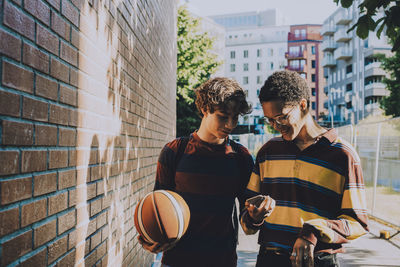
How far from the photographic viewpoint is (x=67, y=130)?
83.7 inches

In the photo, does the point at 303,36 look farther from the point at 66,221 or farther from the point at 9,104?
the point at 9,104

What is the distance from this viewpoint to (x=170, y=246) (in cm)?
256

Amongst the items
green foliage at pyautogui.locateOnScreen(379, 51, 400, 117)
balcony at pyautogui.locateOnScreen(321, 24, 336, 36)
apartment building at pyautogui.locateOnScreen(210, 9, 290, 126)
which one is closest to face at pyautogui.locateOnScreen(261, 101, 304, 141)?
green foliage at pyautogui.locateOnScreen(379, 51, 400, 117)

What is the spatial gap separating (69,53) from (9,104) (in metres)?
0.71

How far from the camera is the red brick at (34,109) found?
5.37ft

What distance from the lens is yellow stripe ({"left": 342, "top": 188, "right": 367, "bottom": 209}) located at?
2.37 m

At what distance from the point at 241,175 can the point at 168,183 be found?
0.54 m

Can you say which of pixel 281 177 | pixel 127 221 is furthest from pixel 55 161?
pixel 127 221

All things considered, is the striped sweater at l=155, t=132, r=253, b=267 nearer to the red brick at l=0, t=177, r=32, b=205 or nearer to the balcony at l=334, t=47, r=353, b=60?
the red brick at l=0, t=177, r=32, b=205

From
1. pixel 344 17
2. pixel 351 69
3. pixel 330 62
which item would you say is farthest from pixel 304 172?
pixel 330 62

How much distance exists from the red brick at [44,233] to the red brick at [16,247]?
0.06 meters

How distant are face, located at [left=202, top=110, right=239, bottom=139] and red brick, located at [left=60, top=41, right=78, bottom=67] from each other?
43.4 inches

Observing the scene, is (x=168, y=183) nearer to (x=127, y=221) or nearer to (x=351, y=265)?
(x=127, y=221)

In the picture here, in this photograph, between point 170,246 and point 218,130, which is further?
point 218,130
